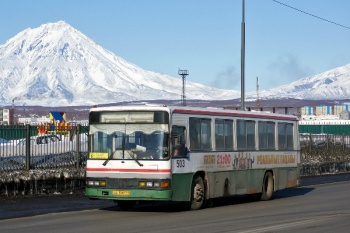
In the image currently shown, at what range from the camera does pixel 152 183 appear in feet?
62.7

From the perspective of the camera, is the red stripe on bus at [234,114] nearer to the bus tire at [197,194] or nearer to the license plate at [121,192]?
the bus tire at [197,194]

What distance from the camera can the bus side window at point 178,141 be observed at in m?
19.4

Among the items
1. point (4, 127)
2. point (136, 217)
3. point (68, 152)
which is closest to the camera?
point (136, 217)

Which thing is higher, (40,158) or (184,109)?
(184,109)

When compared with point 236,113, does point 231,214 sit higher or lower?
lower

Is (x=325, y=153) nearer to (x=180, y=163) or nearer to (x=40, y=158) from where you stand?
(x=40, y=158)

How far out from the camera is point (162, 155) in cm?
1922

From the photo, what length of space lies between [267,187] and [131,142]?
6029 millimetres

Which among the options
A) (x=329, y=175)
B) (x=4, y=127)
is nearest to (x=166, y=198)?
(x=4, y=127)

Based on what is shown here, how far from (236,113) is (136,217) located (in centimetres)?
510

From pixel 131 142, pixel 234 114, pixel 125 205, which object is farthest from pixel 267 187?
pixel 131 142

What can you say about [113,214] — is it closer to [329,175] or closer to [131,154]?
[131,154]

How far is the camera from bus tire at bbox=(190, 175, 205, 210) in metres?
20.2

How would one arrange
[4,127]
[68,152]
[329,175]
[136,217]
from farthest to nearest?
[329,175]
[68,152]
[4,127]
[136,217]
